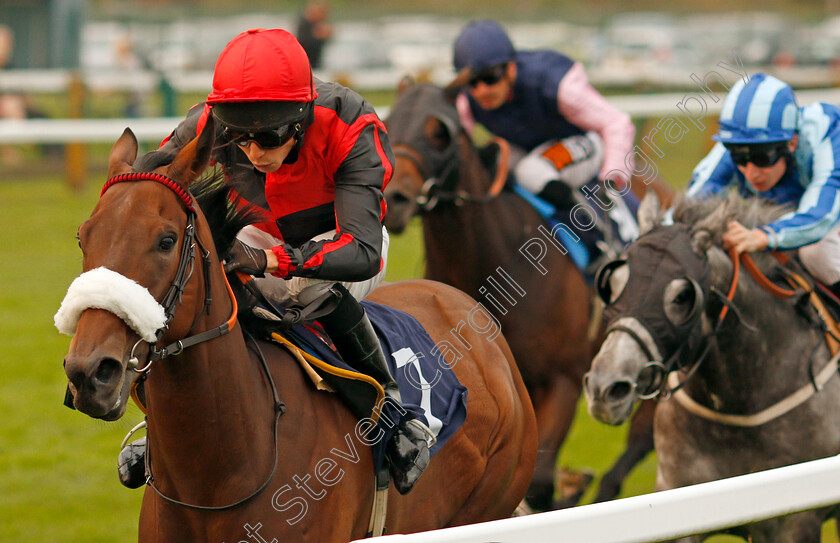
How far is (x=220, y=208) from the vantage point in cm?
270

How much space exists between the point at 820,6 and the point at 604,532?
130 ft

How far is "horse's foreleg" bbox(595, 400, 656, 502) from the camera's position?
4793mm

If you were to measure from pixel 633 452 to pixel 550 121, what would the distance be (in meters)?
1.90

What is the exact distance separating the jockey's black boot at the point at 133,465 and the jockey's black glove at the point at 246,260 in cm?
62

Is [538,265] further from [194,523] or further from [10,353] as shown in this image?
[10,353]

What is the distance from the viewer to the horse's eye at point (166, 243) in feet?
7.68

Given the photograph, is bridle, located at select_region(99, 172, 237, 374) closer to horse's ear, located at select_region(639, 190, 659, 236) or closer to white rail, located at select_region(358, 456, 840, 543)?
white rail, located at select_region(358, 456, 840, 543)

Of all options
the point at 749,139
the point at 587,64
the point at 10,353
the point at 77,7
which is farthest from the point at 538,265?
the point at 587,64

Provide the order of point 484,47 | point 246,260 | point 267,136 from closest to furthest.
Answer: point 246,260, point 267,136, point 484,47

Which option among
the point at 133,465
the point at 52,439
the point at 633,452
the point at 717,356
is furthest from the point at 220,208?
the point at 52,439

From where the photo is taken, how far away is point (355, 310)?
2.97 meters

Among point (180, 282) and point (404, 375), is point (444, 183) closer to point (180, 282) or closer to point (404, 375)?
point (404, 375)

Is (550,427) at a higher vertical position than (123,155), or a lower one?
lower

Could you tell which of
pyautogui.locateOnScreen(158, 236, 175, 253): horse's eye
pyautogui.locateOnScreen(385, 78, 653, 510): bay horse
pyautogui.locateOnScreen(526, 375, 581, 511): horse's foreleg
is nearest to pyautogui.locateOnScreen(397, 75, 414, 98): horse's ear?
pyautogui.locateOnScreen(385, 78, 653, 510): bay horse
